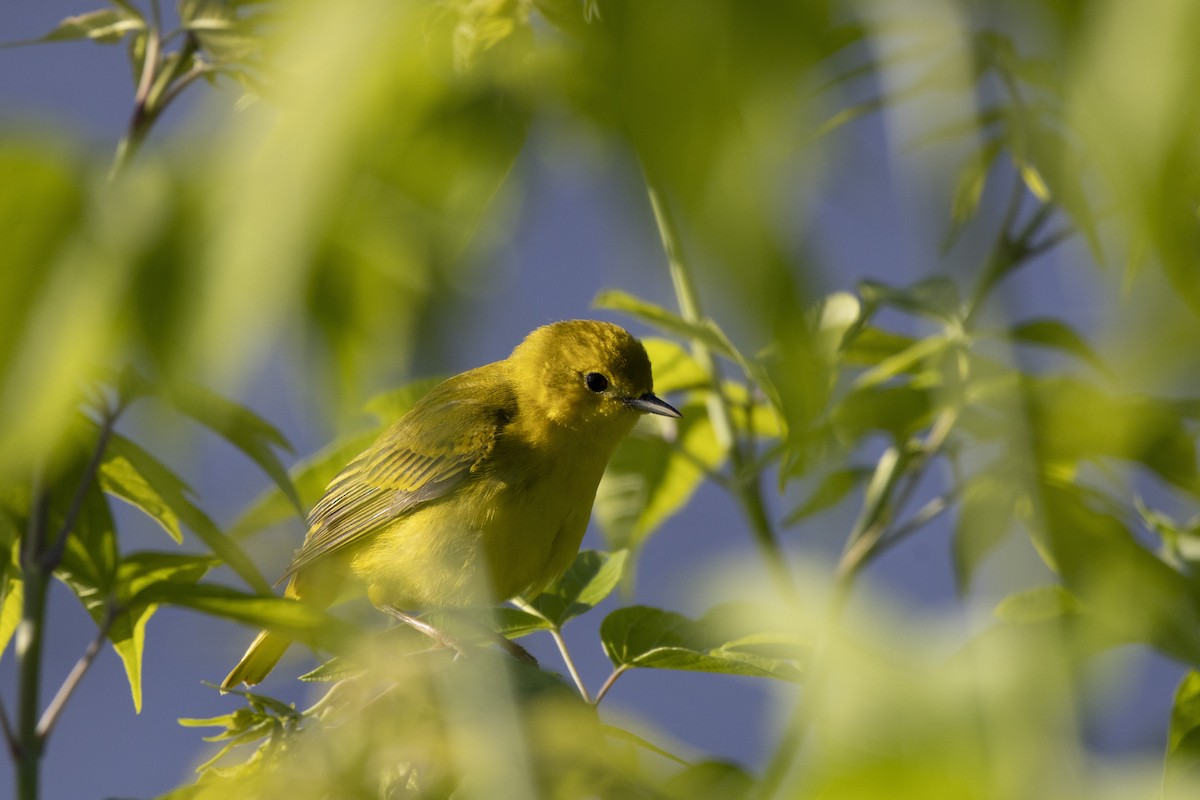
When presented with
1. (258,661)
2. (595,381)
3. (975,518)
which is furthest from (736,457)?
(258,661)

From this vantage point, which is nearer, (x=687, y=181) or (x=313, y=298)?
(x=687, y=181)

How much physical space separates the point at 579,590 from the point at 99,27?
3.95 feet

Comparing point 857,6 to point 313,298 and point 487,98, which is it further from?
point 487,98

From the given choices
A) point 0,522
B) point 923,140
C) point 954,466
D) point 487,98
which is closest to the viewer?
point 923,140

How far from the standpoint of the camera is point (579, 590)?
2.26 metres

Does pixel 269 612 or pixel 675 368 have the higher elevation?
pixel 269 612

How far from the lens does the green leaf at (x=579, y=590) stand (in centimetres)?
220

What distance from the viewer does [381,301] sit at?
103 cm

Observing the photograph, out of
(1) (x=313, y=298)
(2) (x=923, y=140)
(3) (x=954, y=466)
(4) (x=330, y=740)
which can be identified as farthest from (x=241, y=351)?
(3) (x=954, y=466)

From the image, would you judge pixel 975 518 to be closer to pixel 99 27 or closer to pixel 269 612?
pixel 269 612

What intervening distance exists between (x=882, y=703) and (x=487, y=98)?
0.69m

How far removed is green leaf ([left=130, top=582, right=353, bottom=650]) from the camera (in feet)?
4.04

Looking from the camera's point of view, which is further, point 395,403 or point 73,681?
point 395,403

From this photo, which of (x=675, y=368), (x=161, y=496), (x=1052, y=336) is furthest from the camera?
(x=675, y=368)
